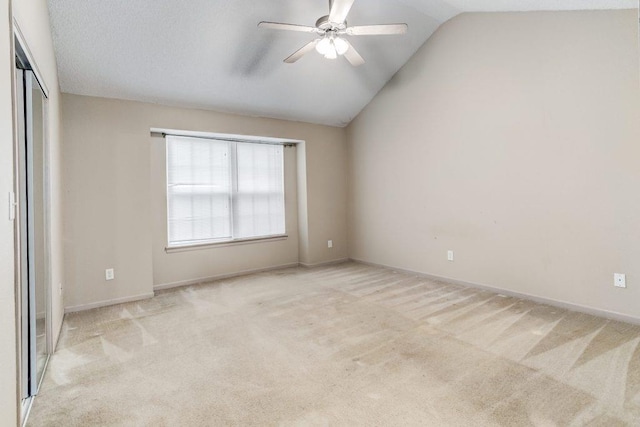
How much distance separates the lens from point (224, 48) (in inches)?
135

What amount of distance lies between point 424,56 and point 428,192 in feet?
5.82

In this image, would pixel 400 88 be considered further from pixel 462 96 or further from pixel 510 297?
pixel 510 297

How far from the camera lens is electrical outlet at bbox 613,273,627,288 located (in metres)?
2.81

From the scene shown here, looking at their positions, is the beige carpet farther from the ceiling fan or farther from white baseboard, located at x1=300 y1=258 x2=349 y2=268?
the ceiling fan

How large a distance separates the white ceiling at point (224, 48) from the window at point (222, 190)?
2.05 feet

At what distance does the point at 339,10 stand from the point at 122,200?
9.75 feet

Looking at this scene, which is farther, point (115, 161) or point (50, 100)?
point (115, 161)

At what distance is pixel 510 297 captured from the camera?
350 centimetres

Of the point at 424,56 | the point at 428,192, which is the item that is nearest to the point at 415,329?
the point at 428,192

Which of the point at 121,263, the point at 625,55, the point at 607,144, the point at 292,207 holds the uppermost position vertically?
the point at 625,55

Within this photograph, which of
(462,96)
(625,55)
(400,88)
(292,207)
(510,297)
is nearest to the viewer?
(625,55)

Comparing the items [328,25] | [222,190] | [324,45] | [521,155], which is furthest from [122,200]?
[521,155]

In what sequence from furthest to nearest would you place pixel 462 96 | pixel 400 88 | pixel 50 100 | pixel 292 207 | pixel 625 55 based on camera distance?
1. pixel 292 207
2. pixel 400 88
3. pixel 462 96
4. pixel 625 55
5. pixel 50 100

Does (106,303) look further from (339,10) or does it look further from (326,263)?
(339,10)
